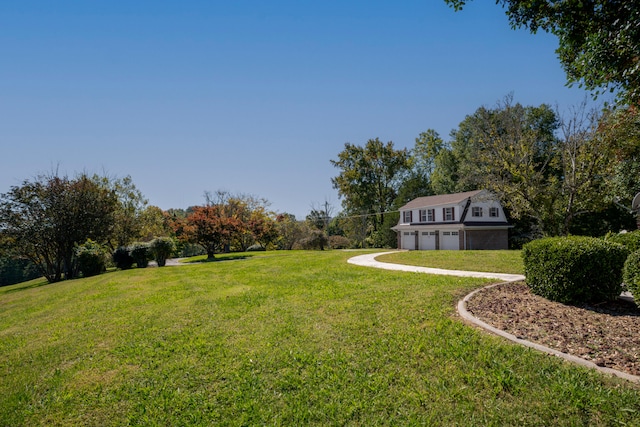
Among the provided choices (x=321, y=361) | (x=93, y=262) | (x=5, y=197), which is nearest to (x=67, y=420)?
(x=321, y=361)

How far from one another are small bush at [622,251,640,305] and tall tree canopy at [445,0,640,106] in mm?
2652

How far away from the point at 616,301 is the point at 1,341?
42.3ft

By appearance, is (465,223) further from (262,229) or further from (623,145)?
(262,229)

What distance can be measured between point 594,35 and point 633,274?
406 centimetres

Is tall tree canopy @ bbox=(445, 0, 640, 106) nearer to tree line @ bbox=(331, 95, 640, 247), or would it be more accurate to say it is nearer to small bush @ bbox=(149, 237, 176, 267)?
tree line @ bbox=(331, 95, 640, 247)

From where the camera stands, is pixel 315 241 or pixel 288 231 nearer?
pixel 315 241

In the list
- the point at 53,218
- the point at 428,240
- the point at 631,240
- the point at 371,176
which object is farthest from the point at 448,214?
the point at 53,218

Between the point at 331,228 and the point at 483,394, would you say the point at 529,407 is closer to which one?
the point at 483,394

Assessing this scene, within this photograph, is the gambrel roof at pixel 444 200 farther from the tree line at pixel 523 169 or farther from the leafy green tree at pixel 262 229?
the leafy green tree at pixel 262 229

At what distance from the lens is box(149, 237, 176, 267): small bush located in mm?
20453

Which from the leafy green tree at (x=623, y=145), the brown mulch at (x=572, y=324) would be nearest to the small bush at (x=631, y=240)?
the brown mulch at (x=572, y=324)

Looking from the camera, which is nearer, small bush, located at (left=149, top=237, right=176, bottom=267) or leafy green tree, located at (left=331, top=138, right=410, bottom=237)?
small bush, located at (left=149, top=237, right=176, bottom=267)

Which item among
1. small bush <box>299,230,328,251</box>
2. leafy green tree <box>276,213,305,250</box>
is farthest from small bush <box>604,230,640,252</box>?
leafy green tree <box>276,213,305,250</box>

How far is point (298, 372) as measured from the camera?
14.7 ft
